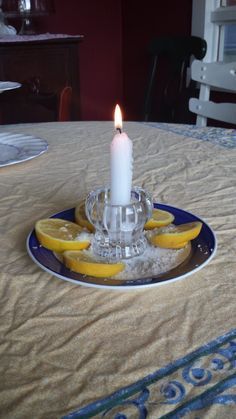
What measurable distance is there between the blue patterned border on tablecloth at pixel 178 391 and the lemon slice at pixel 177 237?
154 millimetres

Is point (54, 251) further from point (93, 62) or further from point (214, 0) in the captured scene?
point (93, 62)

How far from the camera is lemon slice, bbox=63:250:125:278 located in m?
0.46

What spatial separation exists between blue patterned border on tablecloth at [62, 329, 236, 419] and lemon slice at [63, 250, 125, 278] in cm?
12

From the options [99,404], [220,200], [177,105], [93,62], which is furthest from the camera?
[93,62]

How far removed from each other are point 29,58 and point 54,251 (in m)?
1.82

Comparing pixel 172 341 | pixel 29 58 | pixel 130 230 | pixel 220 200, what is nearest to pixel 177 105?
pixel 29 58

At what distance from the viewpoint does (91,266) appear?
18.1 inches

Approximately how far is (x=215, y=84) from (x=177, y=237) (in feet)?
3.55

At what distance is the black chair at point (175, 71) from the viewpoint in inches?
73.6

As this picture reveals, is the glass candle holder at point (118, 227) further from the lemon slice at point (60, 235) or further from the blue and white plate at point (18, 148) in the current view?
the blue and white plate at point (18, 148)

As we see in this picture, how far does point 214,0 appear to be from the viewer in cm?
209

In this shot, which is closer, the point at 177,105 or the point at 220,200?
the point at 220,200

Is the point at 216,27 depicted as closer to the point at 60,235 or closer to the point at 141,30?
the point at 141,30

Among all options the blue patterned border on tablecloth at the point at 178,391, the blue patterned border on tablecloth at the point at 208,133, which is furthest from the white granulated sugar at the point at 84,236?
the blue patterned border on tablecloth at the point at 208,133
